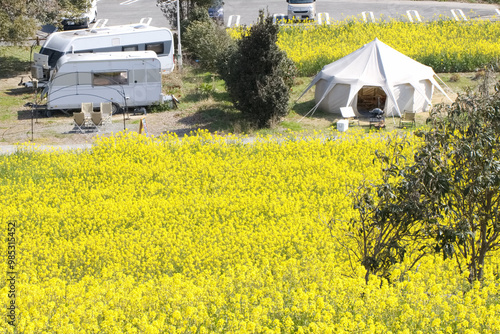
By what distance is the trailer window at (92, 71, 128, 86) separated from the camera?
23.2m

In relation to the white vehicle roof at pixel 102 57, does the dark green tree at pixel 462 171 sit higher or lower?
lower

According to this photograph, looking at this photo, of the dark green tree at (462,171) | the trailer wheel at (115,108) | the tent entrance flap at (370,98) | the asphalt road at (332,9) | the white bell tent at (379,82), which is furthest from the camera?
the asphalt road at (332,9)

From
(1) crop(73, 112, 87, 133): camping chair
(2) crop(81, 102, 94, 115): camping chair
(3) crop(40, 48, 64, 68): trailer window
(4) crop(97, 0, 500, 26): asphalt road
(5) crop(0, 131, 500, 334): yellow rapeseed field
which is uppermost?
(4) crop(97, 0, 500, 26): asphalt road

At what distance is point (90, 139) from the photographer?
2080cm

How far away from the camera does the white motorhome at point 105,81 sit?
903 inches

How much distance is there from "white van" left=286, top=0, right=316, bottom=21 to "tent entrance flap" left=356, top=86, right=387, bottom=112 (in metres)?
11.1

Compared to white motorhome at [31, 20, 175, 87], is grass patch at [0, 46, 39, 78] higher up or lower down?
lower down

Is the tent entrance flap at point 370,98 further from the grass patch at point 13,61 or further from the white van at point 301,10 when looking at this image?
the grass patch at point 13,61

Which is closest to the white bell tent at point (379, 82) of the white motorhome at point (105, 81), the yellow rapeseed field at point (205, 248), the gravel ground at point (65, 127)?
the yellow rapeseed field at point (205, 248)

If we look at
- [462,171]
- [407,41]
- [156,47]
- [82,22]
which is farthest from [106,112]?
[462,171]

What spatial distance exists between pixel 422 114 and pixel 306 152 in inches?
289

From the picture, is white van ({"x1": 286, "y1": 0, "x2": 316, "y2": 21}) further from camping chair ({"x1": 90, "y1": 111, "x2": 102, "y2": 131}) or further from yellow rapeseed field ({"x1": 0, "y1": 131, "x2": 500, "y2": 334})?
camping chair ({"x1": 90, "y1": 111, "x2": 102, "y2": 131})

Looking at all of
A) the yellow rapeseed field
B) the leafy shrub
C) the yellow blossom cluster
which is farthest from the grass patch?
the yellow rapeseed field

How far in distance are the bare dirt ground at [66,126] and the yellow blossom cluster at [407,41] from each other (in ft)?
20.4
